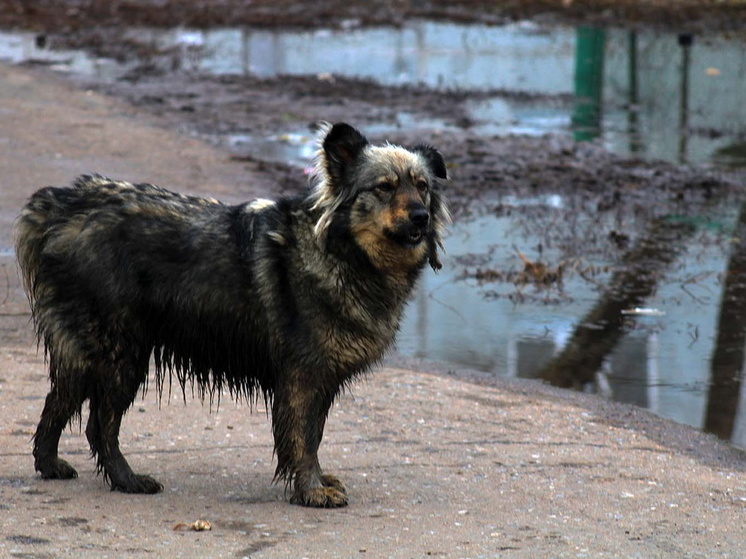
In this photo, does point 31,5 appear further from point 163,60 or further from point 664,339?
point 664,339

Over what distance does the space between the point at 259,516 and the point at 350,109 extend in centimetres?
Answer: 1219

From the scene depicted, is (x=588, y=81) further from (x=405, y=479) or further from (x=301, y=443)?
(x=301, y=443)

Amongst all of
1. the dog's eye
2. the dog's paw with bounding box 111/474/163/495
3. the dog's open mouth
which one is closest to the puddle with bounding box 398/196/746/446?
the dog's open mouth

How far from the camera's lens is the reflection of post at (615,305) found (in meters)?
8.58

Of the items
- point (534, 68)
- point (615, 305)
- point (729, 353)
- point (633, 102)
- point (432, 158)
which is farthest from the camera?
point (534, 68)

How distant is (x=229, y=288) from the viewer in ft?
18.7

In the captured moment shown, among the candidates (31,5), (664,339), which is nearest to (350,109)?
(664,339)

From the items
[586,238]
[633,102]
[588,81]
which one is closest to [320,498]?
[586,238]

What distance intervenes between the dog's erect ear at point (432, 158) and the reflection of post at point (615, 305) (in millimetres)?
2714

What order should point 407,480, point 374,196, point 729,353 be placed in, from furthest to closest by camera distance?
point 729,353, point 407,480, point 374,196

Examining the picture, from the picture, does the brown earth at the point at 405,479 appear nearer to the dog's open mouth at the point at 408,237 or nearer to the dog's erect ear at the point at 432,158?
the dog's open mouth at the point at 408,237

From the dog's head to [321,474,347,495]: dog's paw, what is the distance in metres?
1.03

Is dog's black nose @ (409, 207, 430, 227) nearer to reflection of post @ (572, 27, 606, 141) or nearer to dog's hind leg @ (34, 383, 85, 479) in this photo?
dog's hind leg @ (34, 383, 85, 479)

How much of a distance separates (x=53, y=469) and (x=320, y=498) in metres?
1.25
